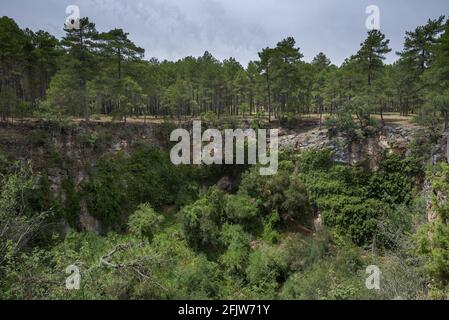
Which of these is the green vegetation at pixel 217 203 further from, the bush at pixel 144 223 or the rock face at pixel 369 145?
the rock face at pixel 369 145

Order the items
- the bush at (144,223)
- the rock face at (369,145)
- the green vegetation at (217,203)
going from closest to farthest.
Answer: the green vegetation at (217,203) → the bush at (144,223) → the rock face at (369,145)

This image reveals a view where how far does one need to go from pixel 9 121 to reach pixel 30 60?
10.2 meters

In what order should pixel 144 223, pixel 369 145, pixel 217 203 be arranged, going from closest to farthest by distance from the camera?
1. pixel 144 223
2. pixel 217 203
3. pixel 369 145

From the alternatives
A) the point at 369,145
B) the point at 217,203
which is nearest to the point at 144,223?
the point at 217,203

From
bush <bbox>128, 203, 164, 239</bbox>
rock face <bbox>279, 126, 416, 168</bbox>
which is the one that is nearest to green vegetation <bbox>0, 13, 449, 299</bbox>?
bush <bbox>128, 203, 164, 239</bbox>

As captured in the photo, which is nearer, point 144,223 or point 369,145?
point 144,223

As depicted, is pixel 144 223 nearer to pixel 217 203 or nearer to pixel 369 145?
pixel 217 203

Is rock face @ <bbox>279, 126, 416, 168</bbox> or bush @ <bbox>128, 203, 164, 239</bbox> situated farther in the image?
rock face @ <bbox>279, 126, 416, 168</bbox>

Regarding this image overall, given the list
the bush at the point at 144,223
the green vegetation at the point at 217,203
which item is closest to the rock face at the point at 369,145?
the green vegetation at the point at 217,203

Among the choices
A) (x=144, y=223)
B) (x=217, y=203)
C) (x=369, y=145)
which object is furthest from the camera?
(x=369, y=145)

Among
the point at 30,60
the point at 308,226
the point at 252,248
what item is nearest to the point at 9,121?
the point at 30,60

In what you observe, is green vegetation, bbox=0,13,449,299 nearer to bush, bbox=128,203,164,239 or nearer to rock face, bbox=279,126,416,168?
bush, bbox=128,203,164,239

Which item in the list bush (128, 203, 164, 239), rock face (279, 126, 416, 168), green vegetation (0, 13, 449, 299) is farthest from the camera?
rock face (279, 126, 416, 168)
